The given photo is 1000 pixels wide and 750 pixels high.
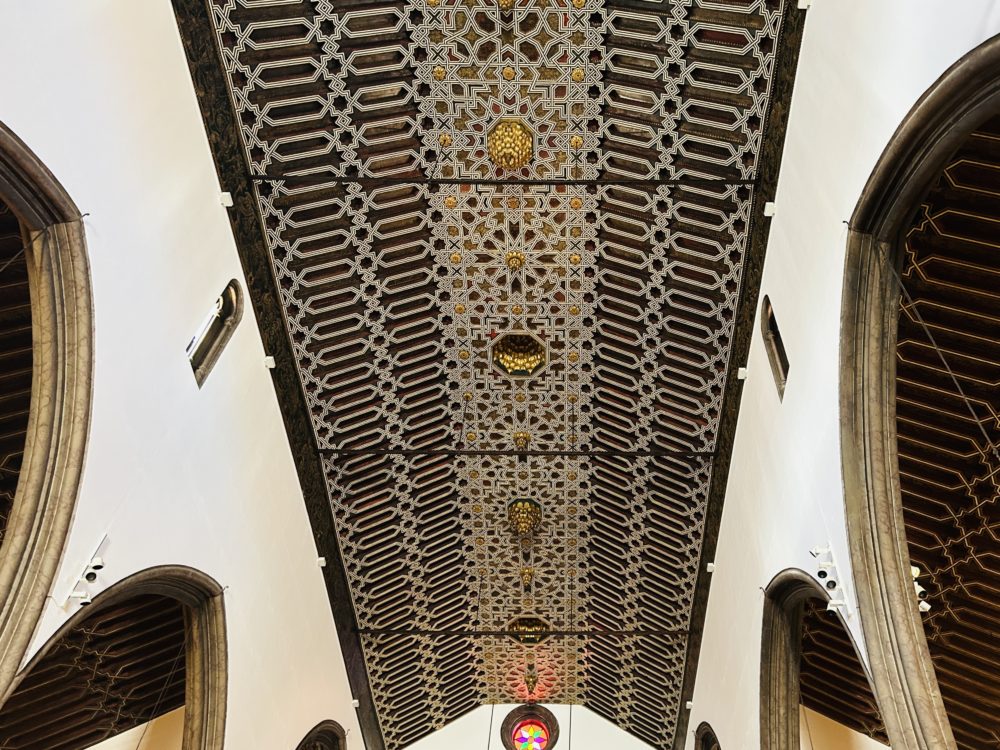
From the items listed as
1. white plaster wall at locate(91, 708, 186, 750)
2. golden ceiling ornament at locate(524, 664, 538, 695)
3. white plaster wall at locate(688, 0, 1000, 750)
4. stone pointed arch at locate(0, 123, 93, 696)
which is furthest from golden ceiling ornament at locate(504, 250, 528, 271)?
golden ceiling ornament at locate(524, 664, 538, 695)

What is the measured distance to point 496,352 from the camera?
28.2ft

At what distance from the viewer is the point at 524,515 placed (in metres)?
9.72

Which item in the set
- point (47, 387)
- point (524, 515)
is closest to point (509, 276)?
point (524, 515)

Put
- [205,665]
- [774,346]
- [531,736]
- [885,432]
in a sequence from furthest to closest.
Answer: [531,736] < [774,346] < [205,665] < [885,432]

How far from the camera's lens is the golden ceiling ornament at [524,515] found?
969cm

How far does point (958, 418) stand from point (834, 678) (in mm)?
3763

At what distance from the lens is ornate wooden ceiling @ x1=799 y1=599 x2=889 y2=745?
816 centimetres

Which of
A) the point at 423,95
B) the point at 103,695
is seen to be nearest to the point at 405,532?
the point at 103,695

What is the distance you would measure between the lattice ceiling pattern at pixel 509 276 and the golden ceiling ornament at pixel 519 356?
0.03 m

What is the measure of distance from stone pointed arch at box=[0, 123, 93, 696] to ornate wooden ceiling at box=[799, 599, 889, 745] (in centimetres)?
592

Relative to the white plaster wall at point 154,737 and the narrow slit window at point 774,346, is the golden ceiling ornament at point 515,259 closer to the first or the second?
the narrow slit window at point 774,346

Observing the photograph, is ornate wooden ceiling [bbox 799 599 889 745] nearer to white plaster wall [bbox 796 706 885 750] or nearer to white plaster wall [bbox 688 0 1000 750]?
white plaster wall [bbox 796 706 885 750]

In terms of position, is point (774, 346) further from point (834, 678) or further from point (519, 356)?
point (834, 678)

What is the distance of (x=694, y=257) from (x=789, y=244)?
125 centimetres
